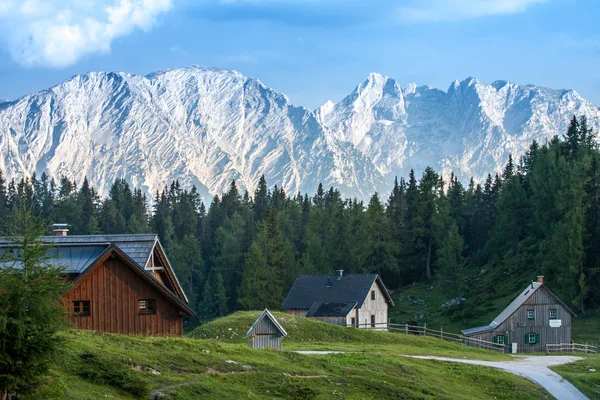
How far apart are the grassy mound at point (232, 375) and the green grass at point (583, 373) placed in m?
4.25

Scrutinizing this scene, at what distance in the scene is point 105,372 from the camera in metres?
24.7

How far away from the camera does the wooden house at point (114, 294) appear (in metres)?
37.2

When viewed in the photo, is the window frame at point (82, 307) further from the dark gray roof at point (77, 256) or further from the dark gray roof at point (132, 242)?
the dark gray roof at point (132, 242)

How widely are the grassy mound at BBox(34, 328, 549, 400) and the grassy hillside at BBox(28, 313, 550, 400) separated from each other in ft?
0.09

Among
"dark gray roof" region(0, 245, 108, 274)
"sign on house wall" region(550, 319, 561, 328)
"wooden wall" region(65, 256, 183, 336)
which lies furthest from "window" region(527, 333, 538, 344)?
"dark gray roof" region(0, 245, 108, 274)

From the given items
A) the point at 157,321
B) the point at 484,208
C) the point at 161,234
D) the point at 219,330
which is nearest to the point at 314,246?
the point at 484,208

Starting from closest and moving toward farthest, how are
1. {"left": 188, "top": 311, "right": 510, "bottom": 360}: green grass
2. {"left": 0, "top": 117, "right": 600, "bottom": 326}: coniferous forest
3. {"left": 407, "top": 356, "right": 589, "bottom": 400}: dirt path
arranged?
1. {"left": 407, "top": 356, "right": 589, "bottom": 400}: dirt path
2. {"left": 188, "top": 311, "right": 510, "bottom": 360}: green grass
3. {"left": 0, "top": 117, "right": 600, "bottom": 326}: coniferous forest

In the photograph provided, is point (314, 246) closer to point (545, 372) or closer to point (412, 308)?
point (412, 308)

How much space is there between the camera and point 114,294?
37.9 metres

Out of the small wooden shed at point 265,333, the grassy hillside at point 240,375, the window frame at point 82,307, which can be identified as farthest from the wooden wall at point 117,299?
the small wooden shed at point 265,333

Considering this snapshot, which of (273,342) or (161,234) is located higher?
(161,234)

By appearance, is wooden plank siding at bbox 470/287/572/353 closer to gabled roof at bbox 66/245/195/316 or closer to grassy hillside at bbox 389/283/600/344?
grassy hillside at bbox 389/283/600/344

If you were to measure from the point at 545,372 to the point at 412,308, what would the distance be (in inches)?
2400

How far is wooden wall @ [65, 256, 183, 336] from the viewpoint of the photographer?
3734 centimetres
